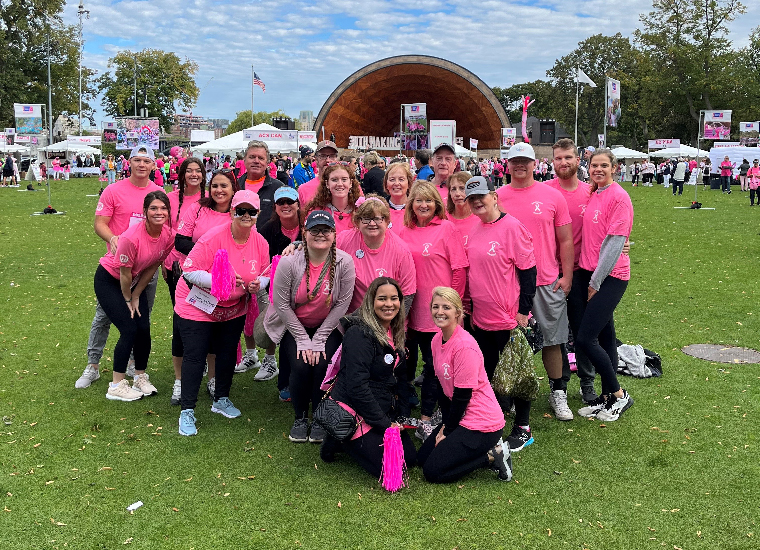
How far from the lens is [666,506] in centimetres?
388

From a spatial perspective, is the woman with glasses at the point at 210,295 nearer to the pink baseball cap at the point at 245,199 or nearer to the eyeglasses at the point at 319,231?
the pink baseball cap at the point at 245,199

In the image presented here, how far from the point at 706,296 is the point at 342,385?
702cm

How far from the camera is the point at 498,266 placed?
464 cm

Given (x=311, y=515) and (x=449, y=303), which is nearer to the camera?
(x=311, y=515)

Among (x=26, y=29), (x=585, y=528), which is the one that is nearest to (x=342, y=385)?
(x=585, y=528)

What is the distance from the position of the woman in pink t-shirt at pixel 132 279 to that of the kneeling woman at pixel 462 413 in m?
2.57

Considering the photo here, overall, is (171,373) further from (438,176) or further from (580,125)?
(580,125)

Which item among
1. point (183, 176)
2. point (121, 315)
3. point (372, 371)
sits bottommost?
point (372, 371)

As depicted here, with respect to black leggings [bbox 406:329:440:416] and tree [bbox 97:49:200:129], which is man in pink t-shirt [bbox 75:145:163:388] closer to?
black leggings [bbox 406:329:440:416]

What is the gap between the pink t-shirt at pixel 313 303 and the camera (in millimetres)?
4816

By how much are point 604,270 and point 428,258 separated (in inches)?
52.4

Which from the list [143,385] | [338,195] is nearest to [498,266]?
[338,195]

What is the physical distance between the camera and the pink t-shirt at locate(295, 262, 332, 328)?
4816mm

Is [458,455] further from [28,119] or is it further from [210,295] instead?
[28,119]
